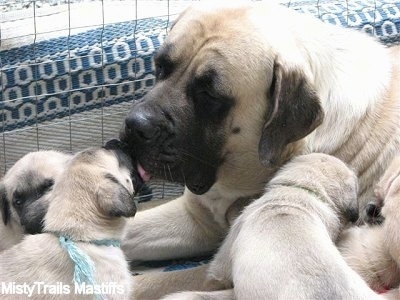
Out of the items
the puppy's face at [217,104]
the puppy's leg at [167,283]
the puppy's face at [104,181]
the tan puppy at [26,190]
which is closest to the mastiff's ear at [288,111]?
the puppy's face at [217,104]

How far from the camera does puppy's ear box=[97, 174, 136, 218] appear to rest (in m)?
2.10

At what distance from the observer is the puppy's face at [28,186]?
93.5 inches

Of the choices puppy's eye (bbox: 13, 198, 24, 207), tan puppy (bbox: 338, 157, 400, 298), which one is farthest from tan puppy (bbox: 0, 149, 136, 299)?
tan puppy (bbox: 338, 157, 400, 298)

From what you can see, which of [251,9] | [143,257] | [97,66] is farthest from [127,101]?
[251,9]

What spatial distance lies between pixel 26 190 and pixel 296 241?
85 cm

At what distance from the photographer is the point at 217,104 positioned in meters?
2.27

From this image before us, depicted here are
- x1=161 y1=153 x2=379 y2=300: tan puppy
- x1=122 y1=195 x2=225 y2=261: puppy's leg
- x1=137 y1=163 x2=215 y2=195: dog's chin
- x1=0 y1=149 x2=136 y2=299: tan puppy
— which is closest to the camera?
x1=161 y1=153 x2=379 y2=300: tan puppy

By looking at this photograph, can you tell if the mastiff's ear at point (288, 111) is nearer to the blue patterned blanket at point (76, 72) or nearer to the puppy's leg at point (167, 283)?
the puppy's leg at point (167, 283)

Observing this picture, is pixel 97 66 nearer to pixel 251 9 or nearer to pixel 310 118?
pixel 251 9

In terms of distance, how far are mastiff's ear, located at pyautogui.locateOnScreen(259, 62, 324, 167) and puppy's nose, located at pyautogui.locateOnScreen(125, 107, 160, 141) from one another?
297mm

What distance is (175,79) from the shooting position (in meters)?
2.32

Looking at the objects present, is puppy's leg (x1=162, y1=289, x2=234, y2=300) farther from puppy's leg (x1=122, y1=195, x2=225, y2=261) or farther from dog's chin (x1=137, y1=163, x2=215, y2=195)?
puppy's leg (x1=122, y1=195, x2=225, y2=261)

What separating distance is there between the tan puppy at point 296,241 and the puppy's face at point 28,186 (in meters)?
0.49

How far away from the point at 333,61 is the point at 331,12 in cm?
80
